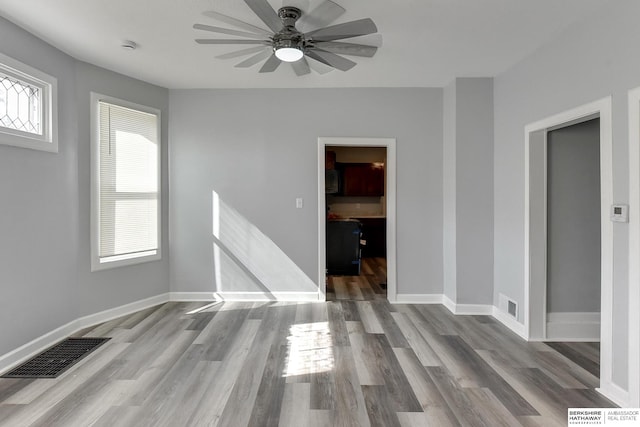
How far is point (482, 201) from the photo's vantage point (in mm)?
3938

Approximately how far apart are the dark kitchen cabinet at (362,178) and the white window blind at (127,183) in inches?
181

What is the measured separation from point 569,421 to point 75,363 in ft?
11.4

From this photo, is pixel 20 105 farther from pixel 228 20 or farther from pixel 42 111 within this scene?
pixel 228 20

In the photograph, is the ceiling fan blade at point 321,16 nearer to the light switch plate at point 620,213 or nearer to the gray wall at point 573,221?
the light switch plate at point 620,213

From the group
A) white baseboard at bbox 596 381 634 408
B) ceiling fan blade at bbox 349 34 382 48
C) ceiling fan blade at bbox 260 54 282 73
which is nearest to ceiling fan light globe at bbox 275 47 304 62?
ceiling fan blade at bbox 260 54 282 73

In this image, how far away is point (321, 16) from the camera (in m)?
2.41

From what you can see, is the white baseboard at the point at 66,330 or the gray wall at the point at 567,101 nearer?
the gray wall at the point at 567,101

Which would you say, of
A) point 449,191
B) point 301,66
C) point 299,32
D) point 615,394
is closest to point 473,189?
point 449,191

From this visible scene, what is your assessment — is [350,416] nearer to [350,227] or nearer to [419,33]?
[419,33]

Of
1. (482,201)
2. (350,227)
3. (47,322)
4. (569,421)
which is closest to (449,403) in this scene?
(569,421)

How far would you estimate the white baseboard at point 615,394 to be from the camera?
215cm

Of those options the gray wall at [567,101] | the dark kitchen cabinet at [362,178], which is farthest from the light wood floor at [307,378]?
the dark kitchen cabinet at [362,178]

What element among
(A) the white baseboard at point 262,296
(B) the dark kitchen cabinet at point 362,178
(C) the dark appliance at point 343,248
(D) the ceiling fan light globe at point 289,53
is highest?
(D) the ceiling fan light globe at point 289,53

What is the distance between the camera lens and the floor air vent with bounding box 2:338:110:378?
2596 millimetres
